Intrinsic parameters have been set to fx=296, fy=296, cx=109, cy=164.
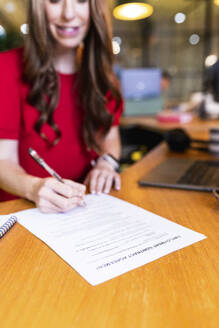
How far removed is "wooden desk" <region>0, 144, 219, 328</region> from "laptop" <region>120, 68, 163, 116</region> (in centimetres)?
228

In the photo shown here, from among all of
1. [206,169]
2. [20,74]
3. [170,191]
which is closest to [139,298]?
[170,191]

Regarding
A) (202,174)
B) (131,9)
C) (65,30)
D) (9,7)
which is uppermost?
(9,7)

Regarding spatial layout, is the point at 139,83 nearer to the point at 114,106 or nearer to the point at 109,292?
the point at 114,106

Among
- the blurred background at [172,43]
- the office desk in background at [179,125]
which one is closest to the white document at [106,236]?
the office desk in background at [179,125]

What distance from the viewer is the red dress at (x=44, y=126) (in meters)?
1.09

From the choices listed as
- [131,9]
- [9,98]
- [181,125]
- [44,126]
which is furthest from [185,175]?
[131,9]

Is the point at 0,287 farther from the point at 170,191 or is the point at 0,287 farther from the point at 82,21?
the point at 82,21

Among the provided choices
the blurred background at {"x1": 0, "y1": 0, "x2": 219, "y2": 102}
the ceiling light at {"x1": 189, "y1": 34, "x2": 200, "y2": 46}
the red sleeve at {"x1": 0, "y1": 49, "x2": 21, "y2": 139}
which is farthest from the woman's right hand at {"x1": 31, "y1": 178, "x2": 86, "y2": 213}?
the ceiling light at {"x1": 189, "y1": 34, "x2": 200, "y2": 46}

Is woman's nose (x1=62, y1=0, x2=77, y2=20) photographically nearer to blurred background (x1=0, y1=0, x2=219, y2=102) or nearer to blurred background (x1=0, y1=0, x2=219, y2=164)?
blurred background (x1=0, y1=0, x2=219, y2=164)

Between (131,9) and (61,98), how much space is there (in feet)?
7.50

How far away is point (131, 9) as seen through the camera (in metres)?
3.04

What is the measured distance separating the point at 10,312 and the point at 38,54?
95 centimetres

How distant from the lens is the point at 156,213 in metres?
0.74

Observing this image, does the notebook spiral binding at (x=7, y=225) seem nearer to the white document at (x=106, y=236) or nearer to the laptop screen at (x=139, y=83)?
the white document at (x=106, y=236)
